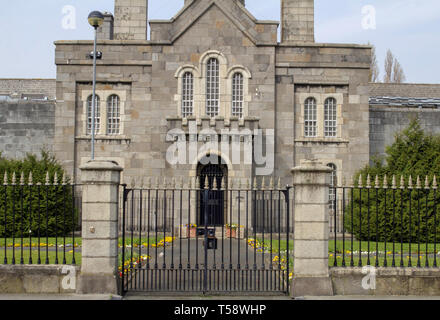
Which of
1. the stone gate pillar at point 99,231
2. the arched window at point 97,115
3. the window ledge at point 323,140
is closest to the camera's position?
the stone gate pillar at point 99,231

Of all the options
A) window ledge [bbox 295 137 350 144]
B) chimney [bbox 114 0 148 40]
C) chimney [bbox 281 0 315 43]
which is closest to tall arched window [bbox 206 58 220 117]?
window ledge [bbox 295 137 350 144]

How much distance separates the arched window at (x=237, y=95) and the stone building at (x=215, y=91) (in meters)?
0.05

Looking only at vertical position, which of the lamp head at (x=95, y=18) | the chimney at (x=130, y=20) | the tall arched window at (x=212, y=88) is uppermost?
the chimney at (x=130, y=20)

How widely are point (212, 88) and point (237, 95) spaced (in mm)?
1199

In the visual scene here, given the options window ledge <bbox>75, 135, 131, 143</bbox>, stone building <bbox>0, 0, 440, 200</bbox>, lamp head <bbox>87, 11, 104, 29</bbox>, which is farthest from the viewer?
window ledge <bbox>75, 135, 131, 143</bbox>

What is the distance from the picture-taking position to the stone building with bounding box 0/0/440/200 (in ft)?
86.9

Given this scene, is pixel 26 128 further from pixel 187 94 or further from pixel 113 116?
pixel 187 94

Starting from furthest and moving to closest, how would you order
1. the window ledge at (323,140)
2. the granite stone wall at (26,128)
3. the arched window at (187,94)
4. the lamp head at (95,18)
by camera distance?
the granite stone wall at (26,128) < the window ledge at (323,140) < the arched window at (187,94) < the lamp head at (95,18)

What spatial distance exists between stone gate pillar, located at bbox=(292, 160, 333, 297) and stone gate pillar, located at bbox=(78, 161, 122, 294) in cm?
359

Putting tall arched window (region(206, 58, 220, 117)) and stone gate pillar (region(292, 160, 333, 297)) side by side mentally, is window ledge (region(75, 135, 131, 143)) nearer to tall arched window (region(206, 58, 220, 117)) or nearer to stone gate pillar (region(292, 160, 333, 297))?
tall arched window (region(206, 58, 220, 117))

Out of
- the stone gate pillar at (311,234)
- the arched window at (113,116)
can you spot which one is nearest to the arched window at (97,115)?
the arched window at (113,116)

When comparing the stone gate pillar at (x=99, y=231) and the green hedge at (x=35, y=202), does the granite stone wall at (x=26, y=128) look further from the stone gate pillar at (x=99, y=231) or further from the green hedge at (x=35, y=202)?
the stone gate pillar at (x=99, y=231)

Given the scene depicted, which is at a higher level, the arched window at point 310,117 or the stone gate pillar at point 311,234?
the arched window at point 310,117

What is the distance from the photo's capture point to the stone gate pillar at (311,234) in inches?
445
